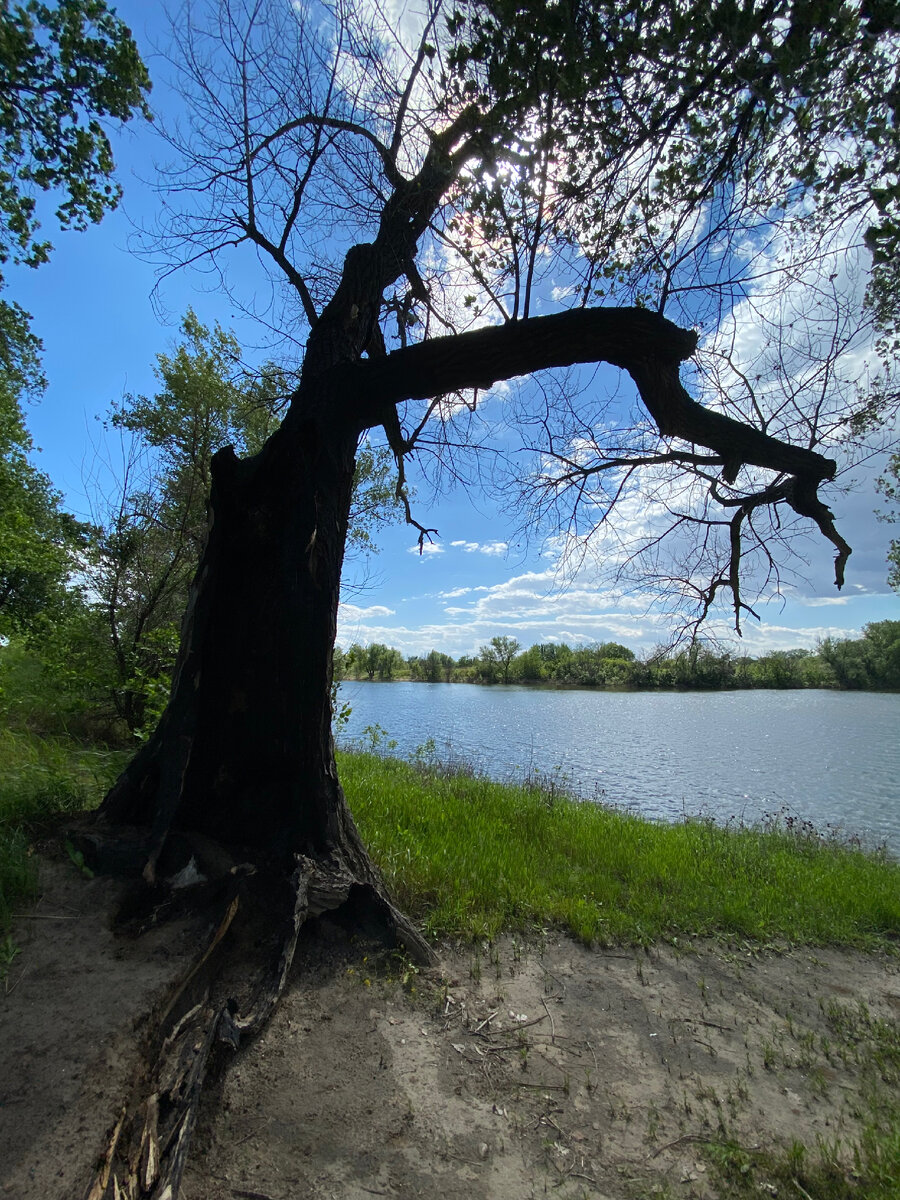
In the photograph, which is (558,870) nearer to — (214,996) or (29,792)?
(214,996)

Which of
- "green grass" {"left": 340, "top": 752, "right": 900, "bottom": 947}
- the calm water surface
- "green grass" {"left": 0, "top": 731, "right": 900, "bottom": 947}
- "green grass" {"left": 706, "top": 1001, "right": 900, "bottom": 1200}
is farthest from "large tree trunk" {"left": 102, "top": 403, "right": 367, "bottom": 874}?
the calm water surface

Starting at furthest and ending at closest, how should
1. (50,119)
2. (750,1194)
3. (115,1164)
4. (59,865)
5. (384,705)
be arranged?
(384,705) → (50,119) → (59,865) → (750,1194) → (115,1164)

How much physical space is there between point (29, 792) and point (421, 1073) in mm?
2828

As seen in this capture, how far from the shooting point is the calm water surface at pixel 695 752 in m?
11.3

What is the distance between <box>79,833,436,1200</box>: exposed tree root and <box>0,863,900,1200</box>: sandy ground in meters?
0.08

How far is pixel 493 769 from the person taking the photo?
43.6ft

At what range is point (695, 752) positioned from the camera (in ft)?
57.6

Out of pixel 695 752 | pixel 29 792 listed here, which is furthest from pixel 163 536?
pixel 695 752

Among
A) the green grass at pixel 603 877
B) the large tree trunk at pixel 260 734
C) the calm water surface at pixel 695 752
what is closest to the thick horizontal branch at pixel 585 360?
the large tree trunk at pixel 260 734

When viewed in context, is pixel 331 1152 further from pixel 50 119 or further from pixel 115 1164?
pixel 50 119

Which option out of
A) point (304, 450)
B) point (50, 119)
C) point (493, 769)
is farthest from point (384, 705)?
point (304, 450)

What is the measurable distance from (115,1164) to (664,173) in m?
5.38

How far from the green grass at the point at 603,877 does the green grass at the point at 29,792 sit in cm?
216

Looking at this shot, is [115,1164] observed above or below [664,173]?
below
